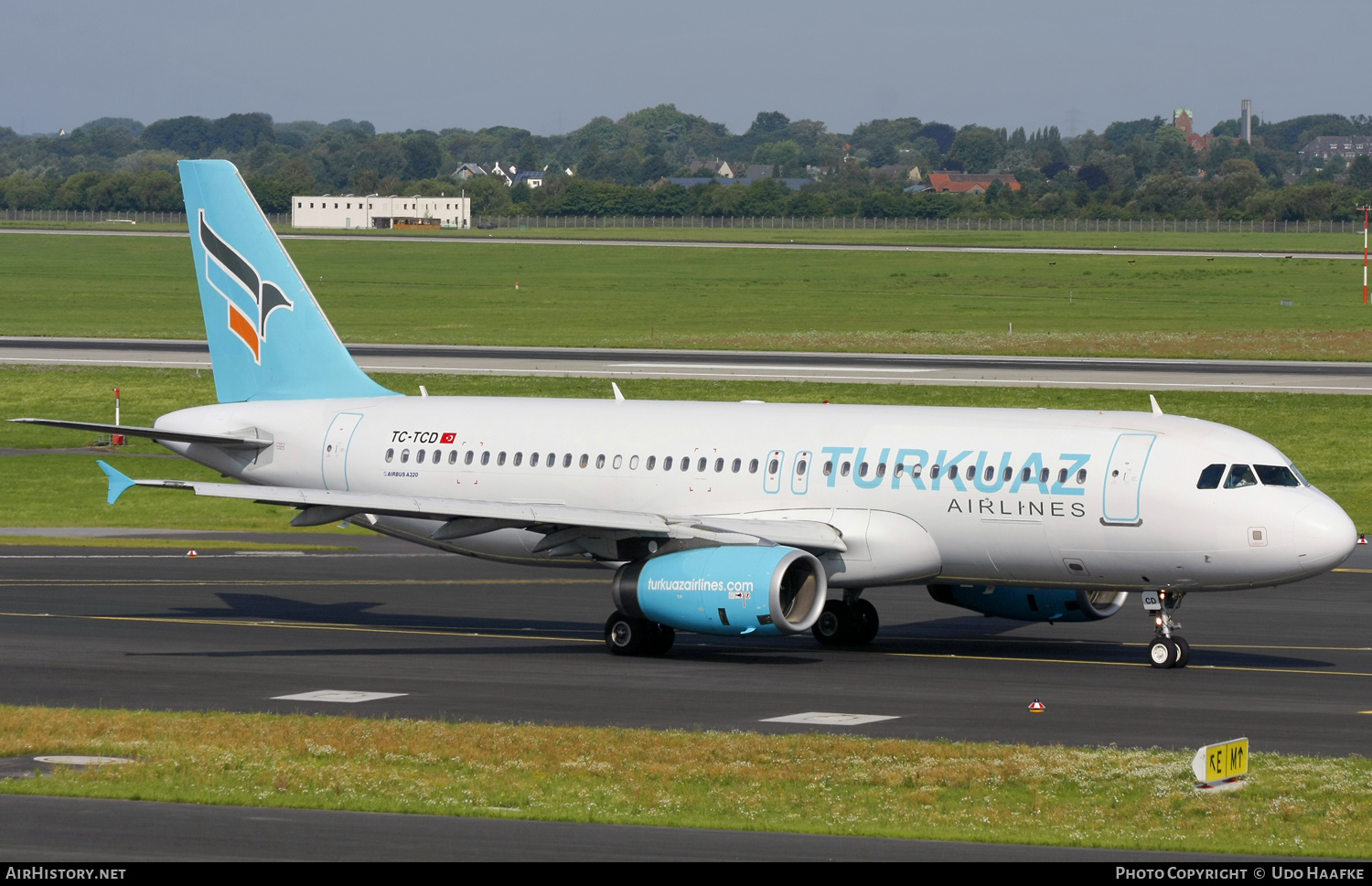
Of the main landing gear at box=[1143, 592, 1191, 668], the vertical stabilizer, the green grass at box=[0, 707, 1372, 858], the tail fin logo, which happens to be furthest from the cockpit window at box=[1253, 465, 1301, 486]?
the tail fin logo

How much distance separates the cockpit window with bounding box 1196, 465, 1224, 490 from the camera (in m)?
34.0

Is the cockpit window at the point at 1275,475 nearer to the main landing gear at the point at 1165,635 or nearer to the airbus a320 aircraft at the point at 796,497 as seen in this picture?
the airbus a320 aircraft at the point at 796,497

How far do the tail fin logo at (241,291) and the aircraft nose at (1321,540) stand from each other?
22324mm

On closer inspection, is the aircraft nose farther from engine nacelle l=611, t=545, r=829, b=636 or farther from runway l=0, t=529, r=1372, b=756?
engine nacelle l=611, t=545, r=829, b=636

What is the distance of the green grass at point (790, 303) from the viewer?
359 ft

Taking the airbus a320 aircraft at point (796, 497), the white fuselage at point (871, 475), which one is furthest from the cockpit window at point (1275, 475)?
the white fuselage at point (871, 475)

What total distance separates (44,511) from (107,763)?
128 ft

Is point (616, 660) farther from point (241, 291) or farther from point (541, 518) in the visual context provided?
point (241, 291)

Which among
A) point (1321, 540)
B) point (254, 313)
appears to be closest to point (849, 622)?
point (1321, 540)

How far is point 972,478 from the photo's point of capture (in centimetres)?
3553

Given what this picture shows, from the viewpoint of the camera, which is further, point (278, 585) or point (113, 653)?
point (278, 585)

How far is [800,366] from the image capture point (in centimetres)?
9125

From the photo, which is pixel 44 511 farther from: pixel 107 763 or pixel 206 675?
pixel 107 763
